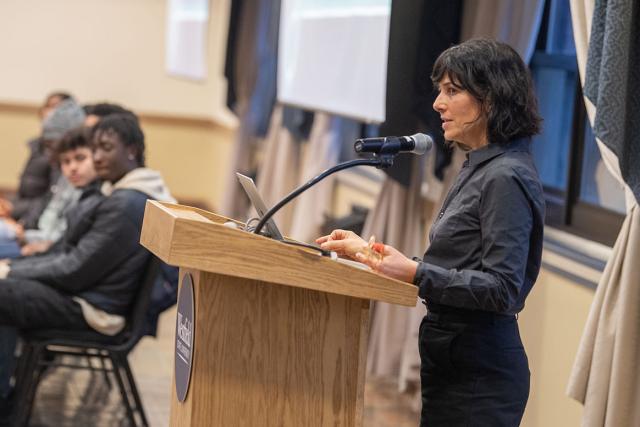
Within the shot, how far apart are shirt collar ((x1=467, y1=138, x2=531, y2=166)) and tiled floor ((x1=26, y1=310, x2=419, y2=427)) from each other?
2393 mm

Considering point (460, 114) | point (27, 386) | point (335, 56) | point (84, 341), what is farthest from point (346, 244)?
point (335, 56)

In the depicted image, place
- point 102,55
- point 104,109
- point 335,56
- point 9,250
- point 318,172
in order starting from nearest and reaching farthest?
point 9,250 < point 104,109 < point 335,56 < point 318,172 < point 102,55

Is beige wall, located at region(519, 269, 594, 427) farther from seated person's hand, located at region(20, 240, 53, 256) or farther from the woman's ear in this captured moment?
seated person's hand, located at region(20, 240, 53, 256)

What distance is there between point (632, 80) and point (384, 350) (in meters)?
2.34

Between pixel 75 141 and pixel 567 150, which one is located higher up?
pixel 567 150

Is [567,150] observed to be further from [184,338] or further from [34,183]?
[34,183]

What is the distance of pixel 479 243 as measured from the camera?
2100 millimetres

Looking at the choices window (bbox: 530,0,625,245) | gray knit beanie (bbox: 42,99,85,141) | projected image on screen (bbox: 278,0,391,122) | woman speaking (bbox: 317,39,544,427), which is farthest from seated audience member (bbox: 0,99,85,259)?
woman speaking (bbox: 317,39,544,427)

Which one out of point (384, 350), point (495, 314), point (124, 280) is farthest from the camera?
point (384, 350)

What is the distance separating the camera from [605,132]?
274cm

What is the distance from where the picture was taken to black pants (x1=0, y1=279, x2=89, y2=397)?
12.0 ft

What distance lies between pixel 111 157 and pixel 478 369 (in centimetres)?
215

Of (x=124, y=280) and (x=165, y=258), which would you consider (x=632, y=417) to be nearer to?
(x=165, y=258)

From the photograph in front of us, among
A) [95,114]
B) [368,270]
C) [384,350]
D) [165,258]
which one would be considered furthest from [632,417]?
[95,114]
